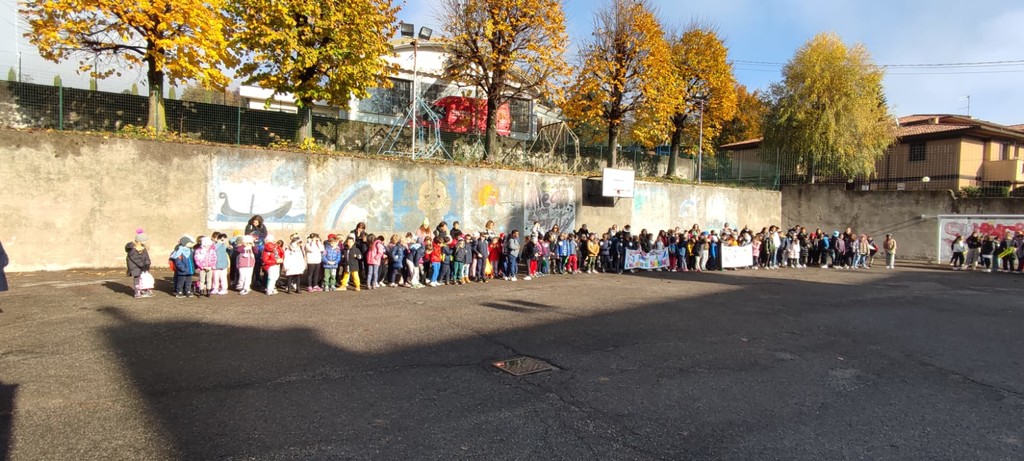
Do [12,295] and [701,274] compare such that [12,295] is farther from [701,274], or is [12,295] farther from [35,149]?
[701,274]

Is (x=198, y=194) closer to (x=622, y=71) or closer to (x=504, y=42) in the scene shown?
(x=504, y=42)

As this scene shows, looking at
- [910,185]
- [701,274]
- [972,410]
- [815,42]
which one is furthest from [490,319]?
[910,185]

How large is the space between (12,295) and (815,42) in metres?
33.7

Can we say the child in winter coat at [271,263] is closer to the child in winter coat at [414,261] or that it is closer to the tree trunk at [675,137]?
the child in winter coat at [414,261]

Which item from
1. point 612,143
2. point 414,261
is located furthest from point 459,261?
point 612,143

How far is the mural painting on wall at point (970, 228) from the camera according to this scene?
22.4 m

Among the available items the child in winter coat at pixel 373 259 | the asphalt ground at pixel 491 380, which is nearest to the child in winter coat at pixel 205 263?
the asphalt ground at pixel 491 380

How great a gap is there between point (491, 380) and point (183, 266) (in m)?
7.84

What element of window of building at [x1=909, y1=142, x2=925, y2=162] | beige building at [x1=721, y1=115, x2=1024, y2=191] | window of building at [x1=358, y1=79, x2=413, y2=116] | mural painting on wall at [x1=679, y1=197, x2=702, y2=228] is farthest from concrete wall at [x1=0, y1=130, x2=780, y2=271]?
window of building at [x1=909, y1=142, x2=925, y2=162]

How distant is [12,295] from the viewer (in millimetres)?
10141

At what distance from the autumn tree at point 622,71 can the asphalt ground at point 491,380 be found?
14.3 meters

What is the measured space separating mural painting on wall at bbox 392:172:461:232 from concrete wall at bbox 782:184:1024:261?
2005cm

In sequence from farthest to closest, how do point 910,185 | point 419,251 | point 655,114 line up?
point 910,185 → point 655,114 → point 419,251

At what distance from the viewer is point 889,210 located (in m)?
26.2
